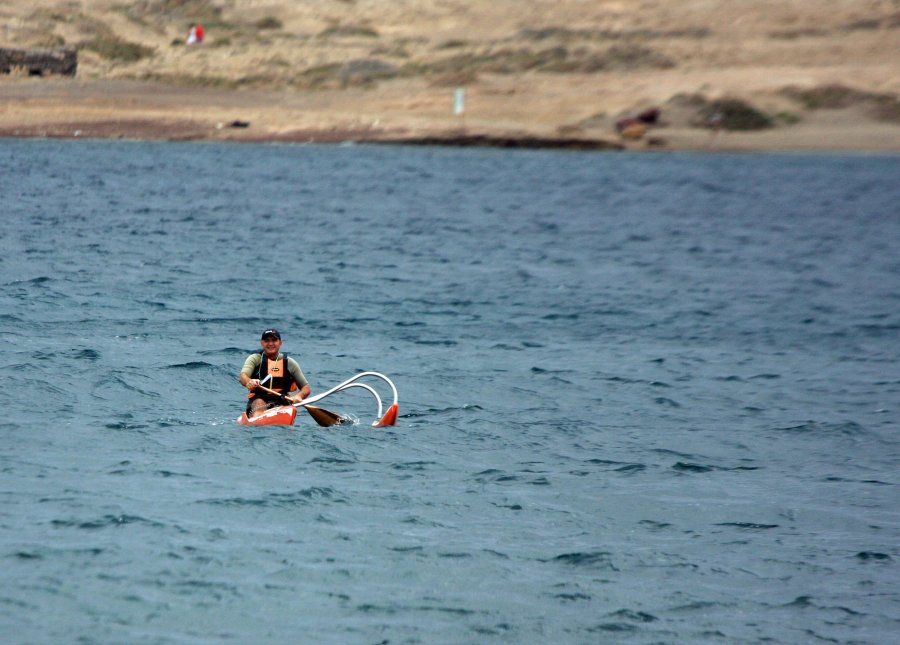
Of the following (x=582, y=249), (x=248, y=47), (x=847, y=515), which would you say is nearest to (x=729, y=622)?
(x=847, y=515)

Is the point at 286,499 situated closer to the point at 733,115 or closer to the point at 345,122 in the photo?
the point at 345,122

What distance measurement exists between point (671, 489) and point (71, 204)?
116ft

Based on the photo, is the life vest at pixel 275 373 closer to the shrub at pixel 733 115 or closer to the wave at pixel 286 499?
the wave at pixel 286 499

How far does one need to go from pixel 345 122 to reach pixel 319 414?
60236 millimetres

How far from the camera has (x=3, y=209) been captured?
45.6 meters

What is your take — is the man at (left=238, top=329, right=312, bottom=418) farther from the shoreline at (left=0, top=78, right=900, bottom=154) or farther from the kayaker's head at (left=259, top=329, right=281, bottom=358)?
the shoreline at (left=0, top=78, right=900, bottom=154)

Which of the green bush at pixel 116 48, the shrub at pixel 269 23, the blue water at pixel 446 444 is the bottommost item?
the blue water at pixel 446 444

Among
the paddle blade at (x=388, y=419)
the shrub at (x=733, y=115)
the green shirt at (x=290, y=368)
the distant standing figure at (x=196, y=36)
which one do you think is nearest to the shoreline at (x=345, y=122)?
the shrub at (x=733, y=115)

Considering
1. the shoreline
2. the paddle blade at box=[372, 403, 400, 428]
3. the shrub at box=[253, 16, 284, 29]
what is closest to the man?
the paddle blade at box=[372, 403, 400, 428]

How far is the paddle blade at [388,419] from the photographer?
20.1m

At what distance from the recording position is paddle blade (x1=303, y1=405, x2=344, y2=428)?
19766mm

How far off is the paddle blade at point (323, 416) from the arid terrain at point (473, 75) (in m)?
55.8

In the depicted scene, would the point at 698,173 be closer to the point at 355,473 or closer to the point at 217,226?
the point at 217,226

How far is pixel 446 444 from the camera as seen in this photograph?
19.6 m
